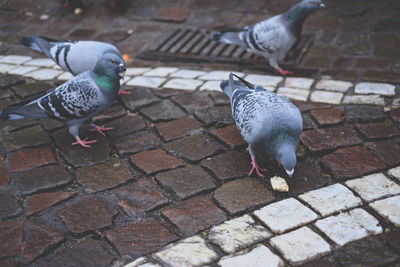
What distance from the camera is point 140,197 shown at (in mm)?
3225

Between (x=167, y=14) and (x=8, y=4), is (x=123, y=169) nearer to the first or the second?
(x=167, y=14)

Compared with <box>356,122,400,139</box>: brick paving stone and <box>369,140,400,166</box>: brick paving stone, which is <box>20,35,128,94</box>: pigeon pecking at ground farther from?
<box>369,140,400,166</box>: brick paving stone

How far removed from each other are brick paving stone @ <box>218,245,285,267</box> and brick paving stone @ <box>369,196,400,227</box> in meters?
0.89

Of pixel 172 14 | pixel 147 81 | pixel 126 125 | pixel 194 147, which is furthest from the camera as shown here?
pixel 172 14

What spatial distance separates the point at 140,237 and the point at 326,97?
2689 millimetres

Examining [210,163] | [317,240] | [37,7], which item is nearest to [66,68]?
[210,163]

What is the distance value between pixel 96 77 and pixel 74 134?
60 cm

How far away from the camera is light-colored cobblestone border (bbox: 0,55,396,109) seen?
14.6 ft

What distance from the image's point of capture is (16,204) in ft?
10.3

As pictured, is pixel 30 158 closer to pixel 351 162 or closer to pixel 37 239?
pixel 37 239

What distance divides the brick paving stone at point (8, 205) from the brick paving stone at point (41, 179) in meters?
0.10

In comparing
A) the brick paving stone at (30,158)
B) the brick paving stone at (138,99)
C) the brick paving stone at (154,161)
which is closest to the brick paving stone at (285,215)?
the brick paving stone at (154,161)

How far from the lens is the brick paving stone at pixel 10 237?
271 centimetres

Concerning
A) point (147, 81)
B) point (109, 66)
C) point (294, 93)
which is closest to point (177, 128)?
point (109, 66)
